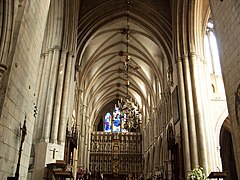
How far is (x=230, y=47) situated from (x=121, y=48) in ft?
55.7

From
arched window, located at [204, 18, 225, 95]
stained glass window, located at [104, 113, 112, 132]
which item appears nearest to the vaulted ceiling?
stained glass window, located at [104, 113, 112, 132]

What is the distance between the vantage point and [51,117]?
12.1 m

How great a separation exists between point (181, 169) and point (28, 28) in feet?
35.2

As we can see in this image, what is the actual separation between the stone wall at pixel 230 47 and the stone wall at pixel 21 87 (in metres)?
5.41

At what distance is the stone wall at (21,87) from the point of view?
18.5ft

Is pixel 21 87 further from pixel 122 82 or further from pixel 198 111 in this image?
pixel 122 82

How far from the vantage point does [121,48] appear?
2370cm

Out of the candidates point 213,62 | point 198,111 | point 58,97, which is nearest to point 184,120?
point 198,111

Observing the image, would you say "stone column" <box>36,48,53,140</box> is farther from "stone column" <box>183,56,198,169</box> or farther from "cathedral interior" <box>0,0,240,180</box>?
"stone column" <box>183,56,198,169</box>

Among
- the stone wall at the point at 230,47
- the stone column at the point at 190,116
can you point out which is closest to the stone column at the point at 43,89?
the stone column at the point at 190,116

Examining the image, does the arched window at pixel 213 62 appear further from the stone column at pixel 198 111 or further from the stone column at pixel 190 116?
the stone column at pixel 190 116

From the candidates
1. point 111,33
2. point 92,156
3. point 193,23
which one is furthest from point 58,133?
point 92,156

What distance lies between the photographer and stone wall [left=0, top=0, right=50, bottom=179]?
565 centimetres

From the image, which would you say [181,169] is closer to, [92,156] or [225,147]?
[225,147]
